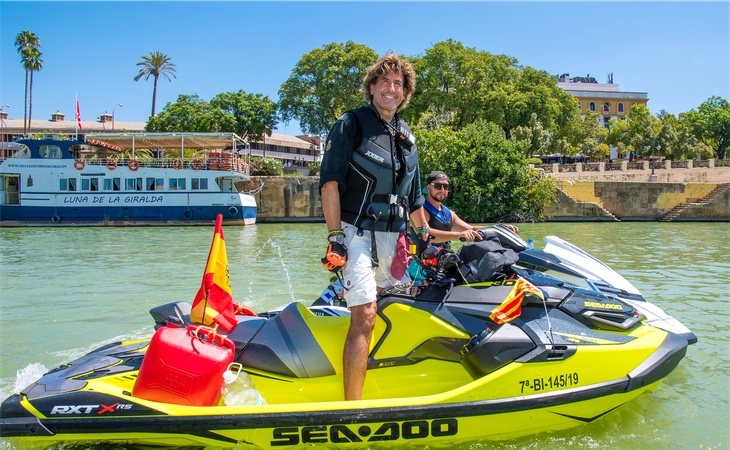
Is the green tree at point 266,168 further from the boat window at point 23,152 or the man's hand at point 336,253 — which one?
the man's hand at point 336,253

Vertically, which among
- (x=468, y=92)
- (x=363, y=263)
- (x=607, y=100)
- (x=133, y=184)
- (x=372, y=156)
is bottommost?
(x=133, y=184)

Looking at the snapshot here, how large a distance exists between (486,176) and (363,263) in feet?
104

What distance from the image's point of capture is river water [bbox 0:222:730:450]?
3605 mm

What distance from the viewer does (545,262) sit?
12.4 ft

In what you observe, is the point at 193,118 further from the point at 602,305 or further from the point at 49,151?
the point at 602,305

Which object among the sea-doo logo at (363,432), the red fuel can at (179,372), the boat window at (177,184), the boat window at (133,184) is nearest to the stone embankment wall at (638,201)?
the boat window at (177,184)

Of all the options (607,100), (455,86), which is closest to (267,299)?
(455,86)

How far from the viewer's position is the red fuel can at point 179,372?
3.14 meters

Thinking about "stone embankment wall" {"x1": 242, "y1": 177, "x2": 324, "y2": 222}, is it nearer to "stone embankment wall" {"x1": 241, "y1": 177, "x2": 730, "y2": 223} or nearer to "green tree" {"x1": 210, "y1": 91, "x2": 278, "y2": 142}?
"stone embankment wall" {"x1": 241, "y1": 177, "x2": 730, "y2": 223}

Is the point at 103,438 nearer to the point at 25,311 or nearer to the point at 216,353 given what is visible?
the point at 216,353

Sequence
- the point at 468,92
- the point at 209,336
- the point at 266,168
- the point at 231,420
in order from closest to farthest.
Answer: the point at 231,420, the point at 209,336, the point at 266,168, the point at 468,92

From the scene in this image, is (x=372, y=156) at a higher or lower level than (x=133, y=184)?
higher

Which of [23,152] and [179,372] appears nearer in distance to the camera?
[179,372]

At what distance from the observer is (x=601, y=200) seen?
3828 centimetres
